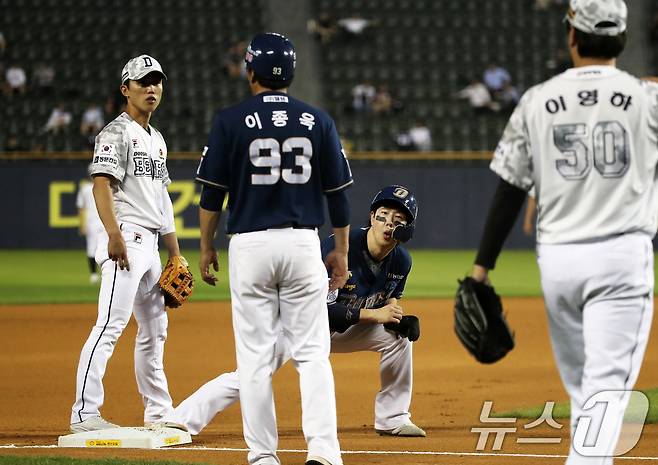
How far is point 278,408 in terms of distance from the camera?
8359 mm

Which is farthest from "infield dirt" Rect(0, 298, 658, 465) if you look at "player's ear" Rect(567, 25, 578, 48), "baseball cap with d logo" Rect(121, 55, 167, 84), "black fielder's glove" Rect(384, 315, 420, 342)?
"player's ear" Rect(567, 25, 578, 48)

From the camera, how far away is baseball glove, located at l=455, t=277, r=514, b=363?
443 centimetres

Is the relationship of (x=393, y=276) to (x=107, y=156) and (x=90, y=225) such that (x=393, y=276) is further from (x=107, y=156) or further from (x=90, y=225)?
(x=90, y=225)

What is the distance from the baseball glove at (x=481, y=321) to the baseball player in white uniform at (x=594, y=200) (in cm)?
20

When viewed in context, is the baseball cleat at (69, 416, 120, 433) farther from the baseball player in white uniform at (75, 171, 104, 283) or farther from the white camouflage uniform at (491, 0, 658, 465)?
the baseball player in white uniform at (75, 171, 104, 283)

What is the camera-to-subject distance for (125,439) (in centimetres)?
654

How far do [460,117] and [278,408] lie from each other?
71.2 feet

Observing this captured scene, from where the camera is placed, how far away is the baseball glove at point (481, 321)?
174 inches

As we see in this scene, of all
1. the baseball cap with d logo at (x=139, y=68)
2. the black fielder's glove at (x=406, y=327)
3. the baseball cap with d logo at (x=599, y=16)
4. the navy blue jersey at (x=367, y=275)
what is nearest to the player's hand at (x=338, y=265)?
the navy blue jersey at (x=367, y=275)

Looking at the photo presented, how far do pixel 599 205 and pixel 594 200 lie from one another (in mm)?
25

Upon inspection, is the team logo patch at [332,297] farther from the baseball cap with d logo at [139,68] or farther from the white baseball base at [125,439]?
the baseball cap with d logo at [139,68]

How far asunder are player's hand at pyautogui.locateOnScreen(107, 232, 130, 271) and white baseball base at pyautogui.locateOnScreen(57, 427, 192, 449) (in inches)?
37.5

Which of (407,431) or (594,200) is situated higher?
(594,200)

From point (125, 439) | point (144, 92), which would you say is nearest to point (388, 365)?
point (125, 439)
